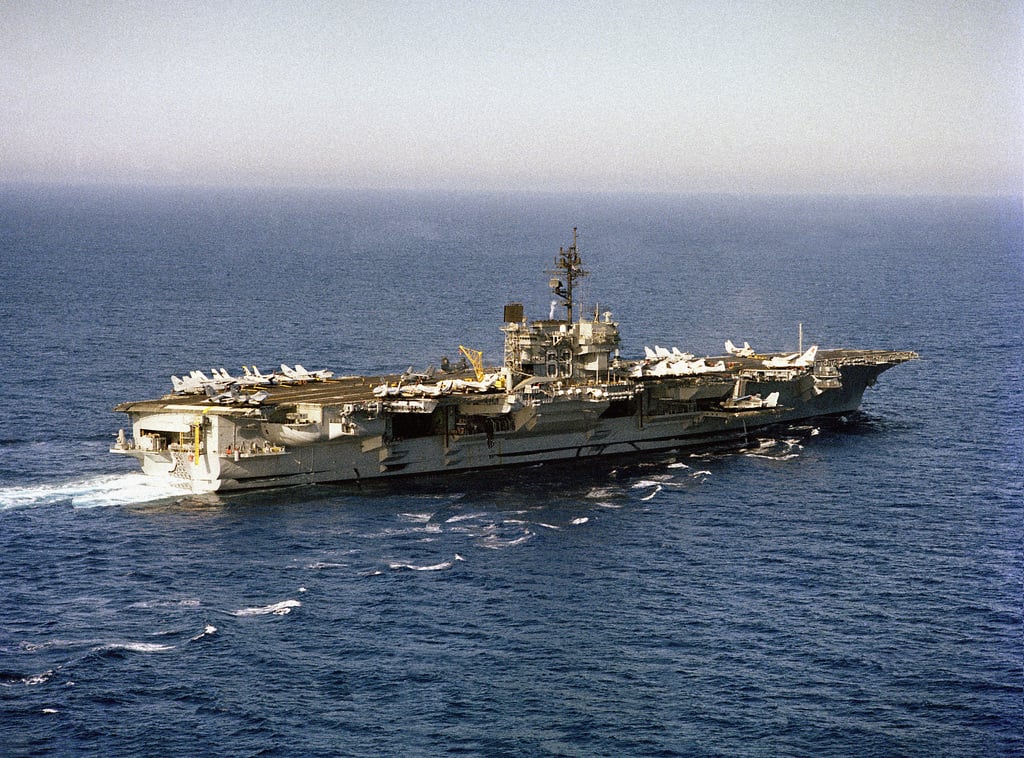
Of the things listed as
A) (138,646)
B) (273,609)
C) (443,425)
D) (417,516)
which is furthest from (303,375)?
(138,646)

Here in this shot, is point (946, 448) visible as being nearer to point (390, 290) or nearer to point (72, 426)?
point (72, 426)

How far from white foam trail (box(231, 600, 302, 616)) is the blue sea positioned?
118 millimetres

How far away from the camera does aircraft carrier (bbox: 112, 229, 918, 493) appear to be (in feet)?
165

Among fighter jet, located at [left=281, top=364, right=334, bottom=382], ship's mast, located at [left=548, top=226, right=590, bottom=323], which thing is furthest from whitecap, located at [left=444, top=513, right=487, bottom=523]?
fighter jet, located at [left=281, top=364, right=334, bottom=382]

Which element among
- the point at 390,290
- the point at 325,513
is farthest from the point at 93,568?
the point at 390,290

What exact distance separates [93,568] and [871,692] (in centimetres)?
2233

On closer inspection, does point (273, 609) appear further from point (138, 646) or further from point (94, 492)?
point (94, 492)

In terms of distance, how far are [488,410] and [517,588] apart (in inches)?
526

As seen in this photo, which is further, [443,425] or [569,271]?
[569,271]

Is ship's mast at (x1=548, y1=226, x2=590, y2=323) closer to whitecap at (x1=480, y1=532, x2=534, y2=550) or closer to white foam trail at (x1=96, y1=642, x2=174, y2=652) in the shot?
whitecap at (x1=480, y1=532, x2=534, y2=550)


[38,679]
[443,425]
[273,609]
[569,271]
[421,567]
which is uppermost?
[569,271]

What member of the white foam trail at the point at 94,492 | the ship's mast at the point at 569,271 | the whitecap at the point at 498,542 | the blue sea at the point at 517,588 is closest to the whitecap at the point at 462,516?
the blue sea at the point at 517,588

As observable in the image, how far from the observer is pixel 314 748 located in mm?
30984

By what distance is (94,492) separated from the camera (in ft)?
161
